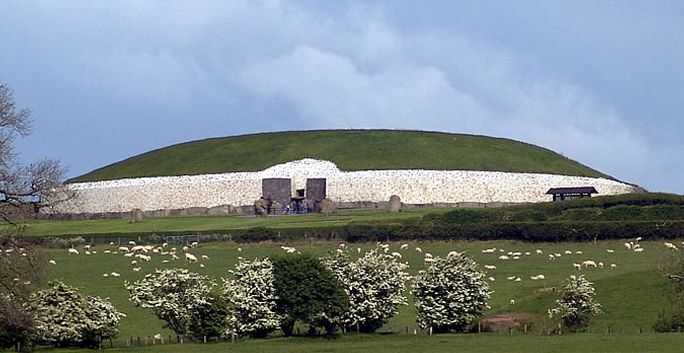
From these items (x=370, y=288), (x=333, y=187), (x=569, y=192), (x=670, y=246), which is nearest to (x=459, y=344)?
(x=370, y=288)

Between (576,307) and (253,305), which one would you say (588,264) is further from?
(253,305)

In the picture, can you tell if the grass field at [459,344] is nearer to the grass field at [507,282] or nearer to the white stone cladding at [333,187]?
the grass field at [507,282]

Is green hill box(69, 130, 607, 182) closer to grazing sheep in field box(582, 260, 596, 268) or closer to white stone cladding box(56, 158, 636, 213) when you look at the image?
white stone cladding box(56, 158, 636, 213)

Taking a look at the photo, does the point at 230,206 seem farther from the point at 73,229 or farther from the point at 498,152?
the point at 498,152

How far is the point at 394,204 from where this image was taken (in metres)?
95.1

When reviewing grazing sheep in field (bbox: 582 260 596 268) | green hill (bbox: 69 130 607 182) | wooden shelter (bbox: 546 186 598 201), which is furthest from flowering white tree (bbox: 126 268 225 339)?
green hill (bbox: 69 130 607 182)

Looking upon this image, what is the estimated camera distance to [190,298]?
44969mm

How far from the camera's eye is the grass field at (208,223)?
80.9 m

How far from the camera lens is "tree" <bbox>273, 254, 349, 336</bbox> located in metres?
46.6

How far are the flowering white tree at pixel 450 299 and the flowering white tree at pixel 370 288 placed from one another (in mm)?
948

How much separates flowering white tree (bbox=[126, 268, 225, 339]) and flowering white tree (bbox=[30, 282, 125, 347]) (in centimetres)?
178

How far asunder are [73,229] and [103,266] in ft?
88.5

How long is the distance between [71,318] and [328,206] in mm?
55704

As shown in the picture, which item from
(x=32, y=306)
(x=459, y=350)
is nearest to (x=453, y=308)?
(x=459, y=350)
